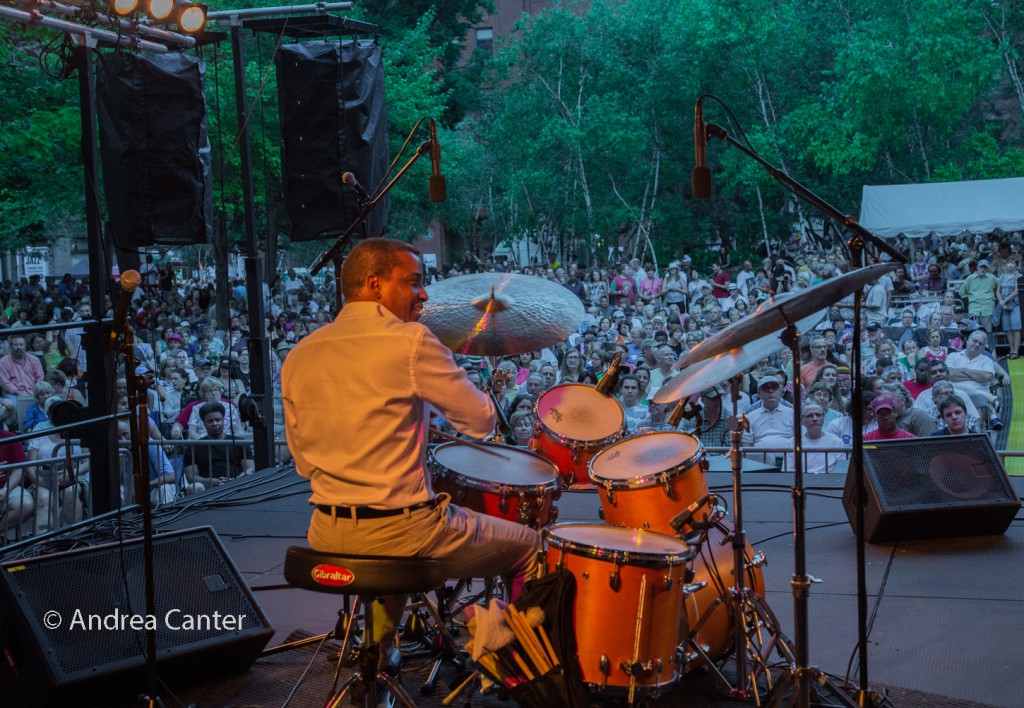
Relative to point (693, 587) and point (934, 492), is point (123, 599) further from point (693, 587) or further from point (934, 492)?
point (934, 492)

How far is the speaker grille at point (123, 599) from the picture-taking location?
3.65 m

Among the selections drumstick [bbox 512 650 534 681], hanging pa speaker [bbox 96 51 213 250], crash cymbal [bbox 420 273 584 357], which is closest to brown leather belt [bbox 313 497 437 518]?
drumstick [bbox 512 650 534 681]

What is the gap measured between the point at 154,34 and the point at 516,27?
21.8 meters

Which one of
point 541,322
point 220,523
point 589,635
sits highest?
Answer: point 541,322

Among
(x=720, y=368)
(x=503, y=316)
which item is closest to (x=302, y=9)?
(x=503, y=316)

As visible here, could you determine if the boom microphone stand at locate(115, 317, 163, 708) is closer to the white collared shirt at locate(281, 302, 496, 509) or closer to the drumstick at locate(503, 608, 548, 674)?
the white collared shirt at locate(281, 302, 496, 509)

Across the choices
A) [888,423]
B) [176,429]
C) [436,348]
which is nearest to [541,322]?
[436,348]

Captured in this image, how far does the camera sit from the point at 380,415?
9.87 feet

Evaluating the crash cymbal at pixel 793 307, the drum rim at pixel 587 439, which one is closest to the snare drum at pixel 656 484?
the drum rim at pixel 587 439

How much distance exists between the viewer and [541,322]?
432cm

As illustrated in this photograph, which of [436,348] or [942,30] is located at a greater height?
[942,30]

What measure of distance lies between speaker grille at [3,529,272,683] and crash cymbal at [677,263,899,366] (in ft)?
7.03

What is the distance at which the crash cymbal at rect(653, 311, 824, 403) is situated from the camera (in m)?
3.34

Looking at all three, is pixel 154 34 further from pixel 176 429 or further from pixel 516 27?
pixel 516 27
